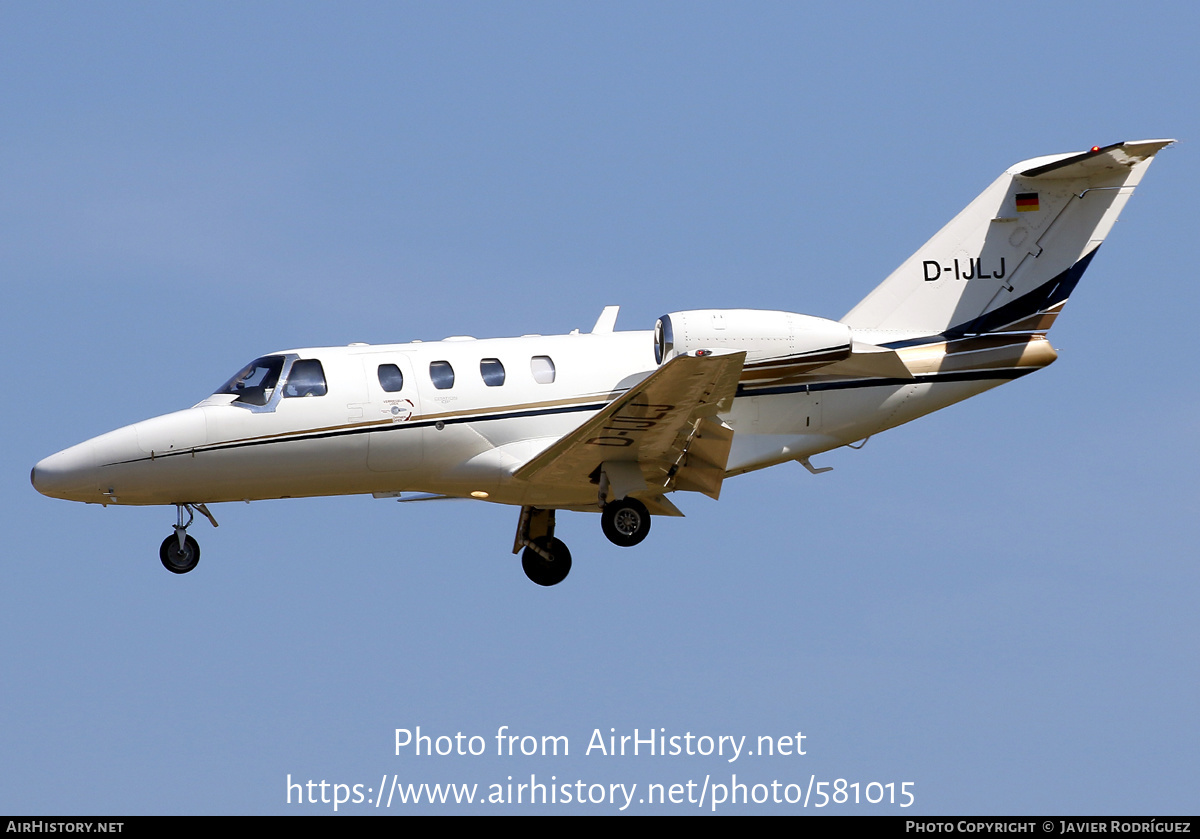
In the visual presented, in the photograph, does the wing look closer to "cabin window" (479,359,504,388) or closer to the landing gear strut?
"cabin window" (479,359,504,388)

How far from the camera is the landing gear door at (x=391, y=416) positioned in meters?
21.5

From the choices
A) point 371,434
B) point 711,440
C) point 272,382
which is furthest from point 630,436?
point 272,382

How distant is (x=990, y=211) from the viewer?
77.7 feet

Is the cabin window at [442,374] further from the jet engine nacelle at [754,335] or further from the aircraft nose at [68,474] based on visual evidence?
the aircraft nose at [68,474]

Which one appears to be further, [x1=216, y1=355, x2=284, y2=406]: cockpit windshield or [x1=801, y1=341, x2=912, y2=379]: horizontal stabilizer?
[x1=801, y1=341, x2=912, y2=379]: horizontal stabilizer

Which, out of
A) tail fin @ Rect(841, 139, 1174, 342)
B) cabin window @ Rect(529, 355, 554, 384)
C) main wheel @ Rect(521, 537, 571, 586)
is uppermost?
tail fin @ Rect(841, 139, 1174, 342)

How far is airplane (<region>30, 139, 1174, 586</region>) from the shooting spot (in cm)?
2116

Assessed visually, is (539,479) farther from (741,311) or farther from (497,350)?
(741,311)

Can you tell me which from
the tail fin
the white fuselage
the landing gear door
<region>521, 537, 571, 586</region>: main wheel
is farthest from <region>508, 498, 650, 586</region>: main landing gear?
the tail fin

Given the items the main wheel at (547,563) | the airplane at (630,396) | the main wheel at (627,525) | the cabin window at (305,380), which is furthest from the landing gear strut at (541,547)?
the cabin window at (305,380)

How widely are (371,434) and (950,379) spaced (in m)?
8.54

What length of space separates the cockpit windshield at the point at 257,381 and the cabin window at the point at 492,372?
2.80m

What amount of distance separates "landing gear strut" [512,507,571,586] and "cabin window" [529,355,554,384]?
274 cm

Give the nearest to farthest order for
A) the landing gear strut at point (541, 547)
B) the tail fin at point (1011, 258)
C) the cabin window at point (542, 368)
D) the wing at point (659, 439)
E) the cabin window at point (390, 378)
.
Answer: the wing at point (659, 439) < the cabin window at point (390, 378) < the cabin window at point (542, 368) < the tail fin at point (1011, 258) < the landing gear strut at point (541, 547)
